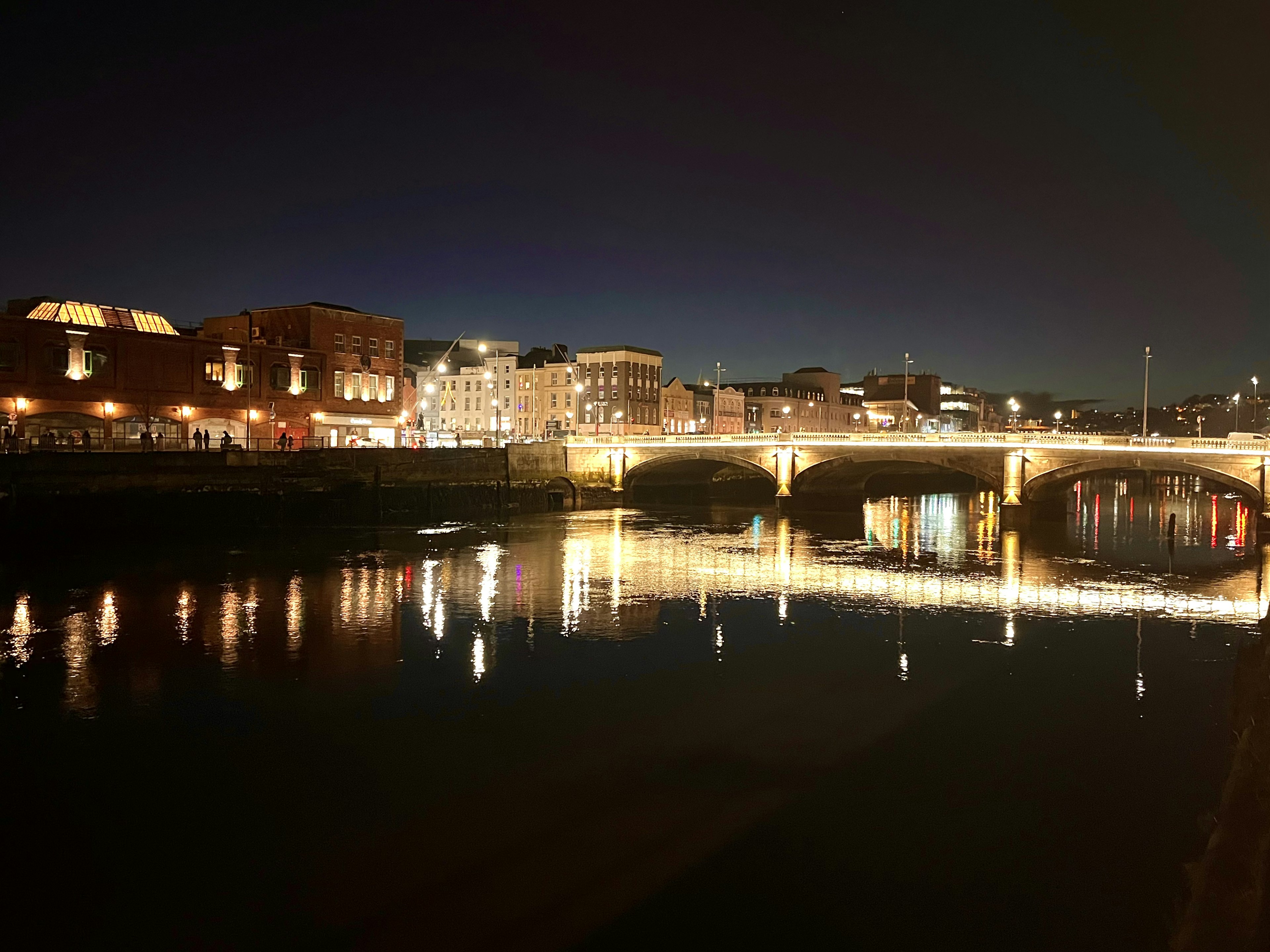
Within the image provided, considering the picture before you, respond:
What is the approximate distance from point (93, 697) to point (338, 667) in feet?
18.1

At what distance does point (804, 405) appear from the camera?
15262 cm

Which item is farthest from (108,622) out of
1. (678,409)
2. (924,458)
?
(678,409)

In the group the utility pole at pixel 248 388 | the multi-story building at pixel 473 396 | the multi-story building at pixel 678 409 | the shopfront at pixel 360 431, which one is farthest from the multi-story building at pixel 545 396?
the utility pole at pixel 248 388

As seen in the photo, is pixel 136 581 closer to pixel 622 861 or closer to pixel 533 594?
pixel 533 594

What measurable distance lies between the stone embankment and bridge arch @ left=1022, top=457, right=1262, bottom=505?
36528 mm

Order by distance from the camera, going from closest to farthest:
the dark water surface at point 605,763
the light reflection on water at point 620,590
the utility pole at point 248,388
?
1. the dark water surface at point 605,763
2. the light reflection on water at point 620,590
3. the utility pole at point 248,388

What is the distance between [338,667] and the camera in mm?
23547

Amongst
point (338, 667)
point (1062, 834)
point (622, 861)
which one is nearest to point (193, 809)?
point (622, 861)

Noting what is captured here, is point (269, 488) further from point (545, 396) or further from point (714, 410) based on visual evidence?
point (714, 410)

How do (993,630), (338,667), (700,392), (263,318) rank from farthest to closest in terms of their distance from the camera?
1. (700,392)
2. (263,318)
3. (993,630)
4. (338,667)

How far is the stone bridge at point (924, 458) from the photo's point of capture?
185 feet

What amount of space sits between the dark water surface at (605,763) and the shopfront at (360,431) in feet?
121

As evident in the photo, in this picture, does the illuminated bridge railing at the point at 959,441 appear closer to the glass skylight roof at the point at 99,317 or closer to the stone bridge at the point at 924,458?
the stone bridge at the point at 924,458

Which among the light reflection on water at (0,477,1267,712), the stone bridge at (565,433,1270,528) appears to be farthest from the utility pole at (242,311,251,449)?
the stone bridge at (565,433,1270,528)
